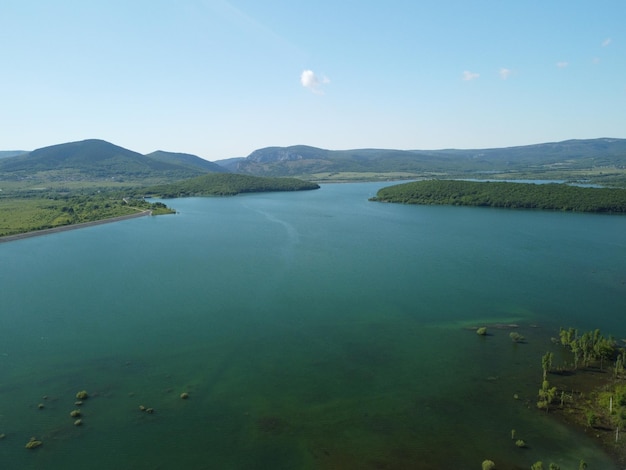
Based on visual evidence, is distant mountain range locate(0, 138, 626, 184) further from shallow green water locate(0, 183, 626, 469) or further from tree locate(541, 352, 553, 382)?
tree locate(541, 352, 553, 382)

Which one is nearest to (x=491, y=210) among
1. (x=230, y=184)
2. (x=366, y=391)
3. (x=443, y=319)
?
A: (x=443, y=319)

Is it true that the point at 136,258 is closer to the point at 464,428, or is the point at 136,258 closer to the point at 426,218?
the point at 464,428

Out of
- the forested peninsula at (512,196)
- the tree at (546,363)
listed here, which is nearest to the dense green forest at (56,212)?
the forested peninsula at (512,196)

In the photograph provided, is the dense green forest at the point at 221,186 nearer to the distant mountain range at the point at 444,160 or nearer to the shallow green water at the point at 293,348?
the shallow green water at the point at 293,348

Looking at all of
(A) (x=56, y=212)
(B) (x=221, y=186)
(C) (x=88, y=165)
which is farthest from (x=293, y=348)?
(C) (x=88, y=165)

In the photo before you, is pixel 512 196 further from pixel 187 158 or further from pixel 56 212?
pixel 187 158

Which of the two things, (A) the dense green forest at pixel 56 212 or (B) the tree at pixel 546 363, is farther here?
(A) the dense green forest at pixel 56 212

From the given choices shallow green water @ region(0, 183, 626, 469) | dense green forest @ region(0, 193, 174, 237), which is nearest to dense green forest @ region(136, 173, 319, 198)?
dense green forest @ region(0, 193, 174, 237)
